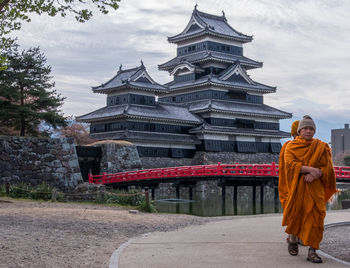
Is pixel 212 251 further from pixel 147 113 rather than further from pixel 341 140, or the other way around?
pixel 341 140

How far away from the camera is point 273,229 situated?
12.6 m

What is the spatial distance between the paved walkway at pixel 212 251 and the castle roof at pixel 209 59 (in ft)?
134

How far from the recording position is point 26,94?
3241 cm

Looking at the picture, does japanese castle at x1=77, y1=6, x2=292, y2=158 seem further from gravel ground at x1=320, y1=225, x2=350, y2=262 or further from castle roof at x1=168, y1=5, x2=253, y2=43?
gravel ground at x1=320, y1=225, x2=350, y2=262

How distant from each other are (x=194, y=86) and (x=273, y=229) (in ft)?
129

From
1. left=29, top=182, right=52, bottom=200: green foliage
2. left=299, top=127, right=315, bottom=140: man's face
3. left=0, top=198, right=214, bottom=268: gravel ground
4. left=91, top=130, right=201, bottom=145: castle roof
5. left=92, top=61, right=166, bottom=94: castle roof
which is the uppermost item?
left=92, top=61, right=166, bottom=94: castle roof

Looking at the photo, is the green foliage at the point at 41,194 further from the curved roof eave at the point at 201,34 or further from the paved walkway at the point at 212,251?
the curved roof eave at the point at 201,34

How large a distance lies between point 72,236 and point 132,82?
3518 cm

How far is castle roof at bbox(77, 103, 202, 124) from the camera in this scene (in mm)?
44438

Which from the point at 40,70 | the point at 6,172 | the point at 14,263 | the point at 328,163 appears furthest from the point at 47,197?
the point at 328,163

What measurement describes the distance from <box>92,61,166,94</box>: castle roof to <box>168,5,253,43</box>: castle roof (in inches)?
362

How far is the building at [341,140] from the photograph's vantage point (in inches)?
3723

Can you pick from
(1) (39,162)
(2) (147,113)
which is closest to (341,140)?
(2) (147,113)

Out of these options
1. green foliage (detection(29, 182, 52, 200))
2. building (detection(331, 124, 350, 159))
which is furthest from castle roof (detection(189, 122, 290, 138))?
building (detection(331, 124, 350, 159))
